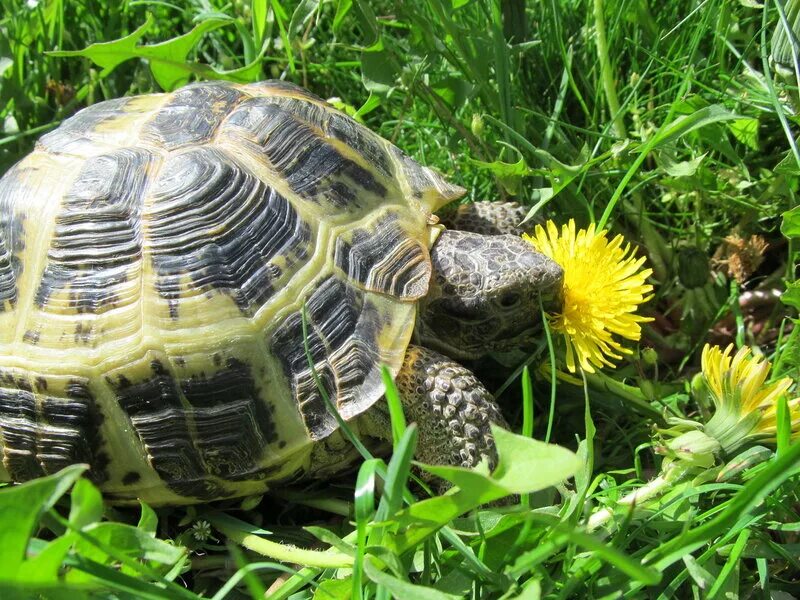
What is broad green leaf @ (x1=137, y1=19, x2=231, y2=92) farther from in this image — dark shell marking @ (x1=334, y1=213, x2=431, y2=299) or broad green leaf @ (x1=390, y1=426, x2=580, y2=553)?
broad green leaf @ (x1=390, y1=426, x2=580, y2=553)

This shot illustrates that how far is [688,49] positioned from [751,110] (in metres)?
0.34

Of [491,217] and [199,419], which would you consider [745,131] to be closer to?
[491,217]

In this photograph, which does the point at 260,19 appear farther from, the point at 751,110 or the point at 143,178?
the point at 751,110

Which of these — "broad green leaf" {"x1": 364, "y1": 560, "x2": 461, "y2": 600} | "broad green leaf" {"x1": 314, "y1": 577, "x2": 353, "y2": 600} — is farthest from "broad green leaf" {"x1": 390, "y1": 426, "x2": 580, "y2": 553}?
"broad green leaf" {"x1": 314, "y1": 577, "x2": 353, "y2": 600}

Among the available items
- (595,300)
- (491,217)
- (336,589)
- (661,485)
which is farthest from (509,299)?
(336,589)

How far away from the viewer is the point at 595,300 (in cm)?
211

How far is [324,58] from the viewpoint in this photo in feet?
10.5

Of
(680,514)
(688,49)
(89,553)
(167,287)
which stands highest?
(688,49)

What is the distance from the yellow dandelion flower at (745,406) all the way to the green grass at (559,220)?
6cm

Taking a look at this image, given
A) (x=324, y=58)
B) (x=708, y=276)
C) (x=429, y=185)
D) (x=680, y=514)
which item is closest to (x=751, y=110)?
(x=708, y=276)

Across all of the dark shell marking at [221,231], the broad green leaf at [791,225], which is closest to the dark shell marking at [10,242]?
the dark shell marking at [221,231]

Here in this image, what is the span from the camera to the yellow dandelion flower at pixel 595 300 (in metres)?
2.09

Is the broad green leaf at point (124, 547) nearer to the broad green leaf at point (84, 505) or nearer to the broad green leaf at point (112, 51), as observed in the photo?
the broad green leaf at point (84, 505)

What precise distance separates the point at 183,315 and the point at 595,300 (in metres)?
1.12
